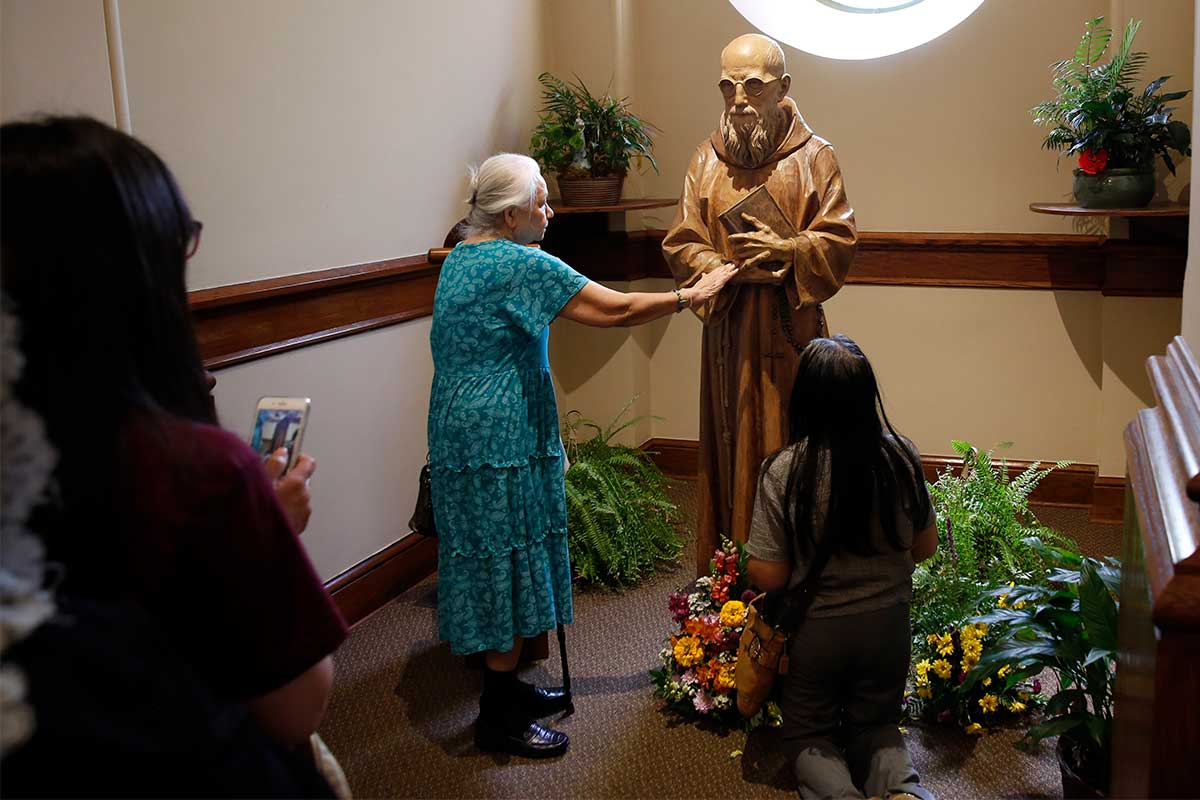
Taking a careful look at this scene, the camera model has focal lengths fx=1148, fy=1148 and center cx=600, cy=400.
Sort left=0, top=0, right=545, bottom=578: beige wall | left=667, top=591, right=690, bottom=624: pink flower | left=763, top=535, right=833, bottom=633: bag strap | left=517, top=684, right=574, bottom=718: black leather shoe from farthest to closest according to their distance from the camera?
left=667, top=591, right=690, bottom=624: pink flower → left=517, top=684, right=574, bottom=718: black leather shoe → left=0, top=0, right=545, bottom=578: beige wall → left=763, top=535, right=833, bottom=633: bag strap

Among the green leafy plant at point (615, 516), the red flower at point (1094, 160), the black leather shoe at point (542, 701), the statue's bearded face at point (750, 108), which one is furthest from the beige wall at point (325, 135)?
the red flower at point (1094, 160)

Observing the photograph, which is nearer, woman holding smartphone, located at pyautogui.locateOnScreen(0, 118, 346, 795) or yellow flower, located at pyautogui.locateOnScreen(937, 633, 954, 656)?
woman holding smartphone, located at pyautogui.locateOnScreen(0, 118, 346, 795)

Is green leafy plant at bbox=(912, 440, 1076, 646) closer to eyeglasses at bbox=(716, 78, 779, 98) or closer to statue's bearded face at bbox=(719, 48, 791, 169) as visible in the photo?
statue's bearded face at bbox=(719, 48, 791, 169)

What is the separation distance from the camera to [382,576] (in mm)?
4090

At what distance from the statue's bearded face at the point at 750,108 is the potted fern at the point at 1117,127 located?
5.07 feet

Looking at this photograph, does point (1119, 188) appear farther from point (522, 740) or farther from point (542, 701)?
point (522, 740)

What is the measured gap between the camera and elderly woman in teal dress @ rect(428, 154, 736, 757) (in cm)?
284

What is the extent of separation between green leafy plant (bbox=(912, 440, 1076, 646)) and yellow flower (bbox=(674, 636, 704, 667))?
1.98 feet

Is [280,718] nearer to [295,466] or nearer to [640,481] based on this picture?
[295,466]

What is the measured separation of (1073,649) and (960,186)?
2686 millimetres

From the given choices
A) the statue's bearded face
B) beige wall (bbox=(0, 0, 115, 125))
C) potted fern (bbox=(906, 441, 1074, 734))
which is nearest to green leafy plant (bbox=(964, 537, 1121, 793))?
potted fern (bbox=(906, 441, 1074, 734))

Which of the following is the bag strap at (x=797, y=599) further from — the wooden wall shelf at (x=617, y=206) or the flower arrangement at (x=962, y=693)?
the wooden wall shelf at (x=617, y=206)

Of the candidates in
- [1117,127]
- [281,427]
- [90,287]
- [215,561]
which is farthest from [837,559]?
[1117,127]

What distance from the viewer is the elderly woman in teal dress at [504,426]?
2844 millimetres
